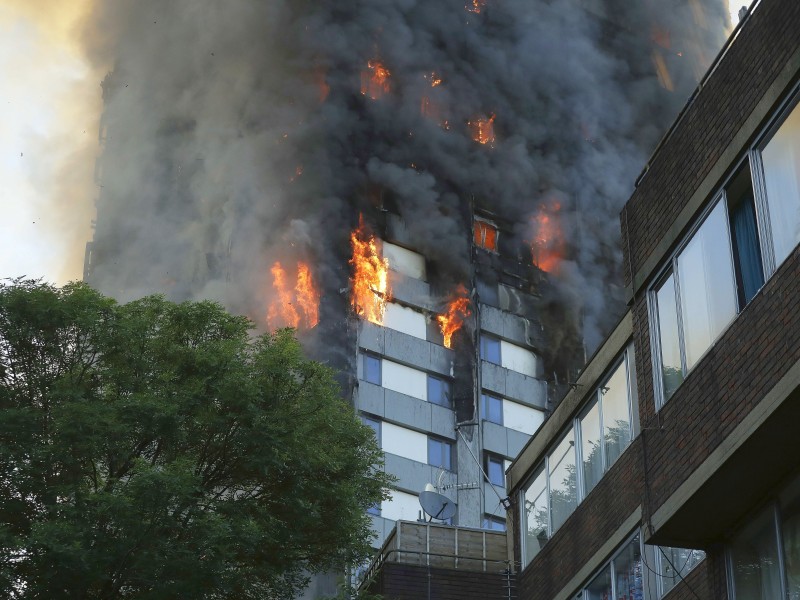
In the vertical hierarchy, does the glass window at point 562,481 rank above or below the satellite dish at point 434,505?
below

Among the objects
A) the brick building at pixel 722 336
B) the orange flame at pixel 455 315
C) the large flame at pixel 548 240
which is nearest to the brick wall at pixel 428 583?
the brick building at pixel 722 336

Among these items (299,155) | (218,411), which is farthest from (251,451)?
(299,155)

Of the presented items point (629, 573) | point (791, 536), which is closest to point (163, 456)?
point (629, 573)

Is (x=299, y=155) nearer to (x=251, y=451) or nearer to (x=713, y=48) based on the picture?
(x=713, y=48)

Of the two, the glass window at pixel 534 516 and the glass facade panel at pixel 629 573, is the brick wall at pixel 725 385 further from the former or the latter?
the glass window at pixel 534 516

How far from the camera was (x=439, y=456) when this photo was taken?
2219 inches

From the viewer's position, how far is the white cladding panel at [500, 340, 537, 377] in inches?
2410

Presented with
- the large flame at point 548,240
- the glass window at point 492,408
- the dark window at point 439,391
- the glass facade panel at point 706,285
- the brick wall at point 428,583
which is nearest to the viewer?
the glass facade panel at point 706,285

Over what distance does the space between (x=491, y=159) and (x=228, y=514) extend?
4415 centimetres

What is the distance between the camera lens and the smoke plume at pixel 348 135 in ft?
203

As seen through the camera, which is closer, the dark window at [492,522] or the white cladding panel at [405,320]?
the dark window at [492,522]

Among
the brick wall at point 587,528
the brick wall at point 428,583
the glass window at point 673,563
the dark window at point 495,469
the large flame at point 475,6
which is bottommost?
the glass window at point 673,563

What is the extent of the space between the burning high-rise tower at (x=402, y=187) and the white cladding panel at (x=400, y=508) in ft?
0.26

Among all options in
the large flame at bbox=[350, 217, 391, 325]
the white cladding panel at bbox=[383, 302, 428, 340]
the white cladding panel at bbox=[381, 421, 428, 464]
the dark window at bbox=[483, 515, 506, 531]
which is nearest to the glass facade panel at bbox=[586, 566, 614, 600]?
the white cladding panel at bbox=[381, 421, 428, 464]
